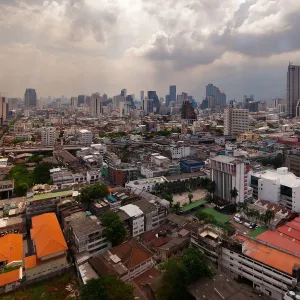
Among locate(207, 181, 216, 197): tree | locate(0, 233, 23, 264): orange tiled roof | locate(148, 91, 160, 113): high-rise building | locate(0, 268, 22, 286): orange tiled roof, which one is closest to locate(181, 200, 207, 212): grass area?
locate(207, 181, 216, 197): tree

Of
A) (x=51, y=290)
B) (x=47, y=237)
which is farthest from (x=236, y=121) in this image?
(x=51, y=290)

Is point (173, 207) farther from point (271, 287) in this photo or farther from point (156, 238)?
point (271, 287)

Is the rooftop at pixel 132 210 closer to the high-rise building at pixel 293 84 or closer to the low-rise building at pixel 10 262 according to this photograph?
the low-rise building at pixel 10 262

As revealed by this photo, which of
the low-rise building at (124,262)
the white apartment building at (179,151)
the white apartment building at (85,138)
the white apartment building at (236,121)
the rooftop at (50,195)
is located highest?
the white apartment building at (236,121)

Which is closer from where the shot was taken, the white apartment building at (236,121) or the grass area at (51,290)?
the grass area at (51,290)

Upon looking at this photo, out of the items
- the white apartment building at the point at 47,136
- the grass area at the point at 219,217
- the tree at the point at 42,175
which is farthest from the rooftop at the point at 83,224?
the white apartment building at the point at 47,136

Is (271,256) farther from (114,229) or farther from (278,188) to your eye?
(278,188)

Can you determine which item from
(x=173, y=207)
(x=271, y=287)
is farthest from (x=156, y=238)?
(x=271, y=287)

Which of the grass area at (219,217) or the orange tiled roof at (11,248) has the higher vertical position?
the grass area at (219,217)
